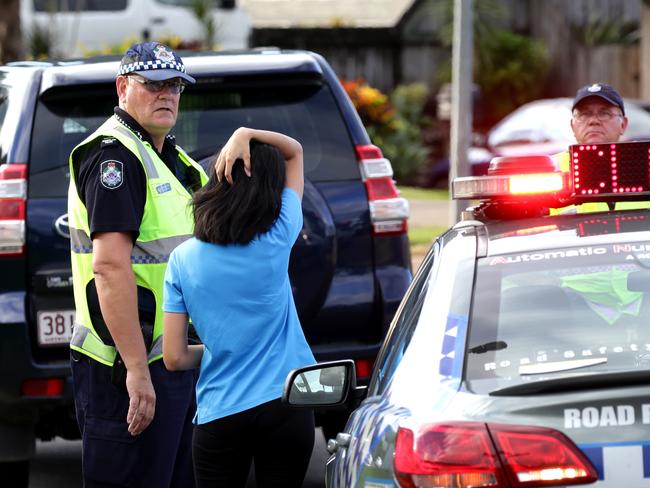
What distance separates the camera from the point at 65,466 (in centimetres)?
773

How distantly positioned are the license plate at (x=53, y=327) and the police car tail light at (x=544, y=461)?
3232mm

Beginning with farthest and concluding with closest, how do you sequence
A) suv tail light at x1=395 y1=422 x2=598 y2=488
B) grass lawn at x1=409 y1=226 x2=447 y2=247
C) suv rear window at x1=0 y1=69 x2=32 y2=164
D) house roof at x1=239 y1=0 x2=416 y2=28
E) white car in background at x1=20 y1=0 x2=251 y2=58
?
1. house roof at x1=239 y1=0 x2=416 y2=28
2. white car in background at x1=20 y1=0 x2=251 y2=58
3. grass lawn at x1=409 y1=226 x2=447 y2=247
4. suv rear window at x1=0 y1=69 x2=32 y2=164
5. suv tail light at x1=395 y1=422 x2=598 y2=488

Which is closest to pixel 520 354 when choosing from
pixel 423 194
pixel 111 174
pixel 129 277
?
pixel 129 277

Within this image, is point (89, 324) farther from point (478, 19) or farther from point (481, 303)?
point (478, 19)

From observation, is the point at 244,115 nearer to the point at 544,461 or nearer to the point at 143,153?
the point at 143,153

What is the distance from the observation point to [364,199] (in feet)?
21.3

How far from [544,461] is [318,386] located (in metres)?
0.99

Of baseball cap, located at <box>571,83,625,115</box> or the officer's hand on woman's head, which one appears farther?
baseball cap, located at <box>571,83,625,115</box>

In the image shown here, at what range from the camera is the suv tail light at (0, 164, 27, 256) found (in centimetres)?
614

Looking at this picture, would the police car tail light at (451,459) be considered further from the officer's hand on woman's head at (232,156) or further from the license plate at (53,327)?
the license plate at (53,327)

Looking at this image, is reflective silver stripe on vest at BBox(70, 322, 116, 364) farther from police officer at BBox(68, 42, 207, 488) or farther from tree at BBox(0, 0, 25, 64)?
tree at BBox(0, 0, 25, 64)

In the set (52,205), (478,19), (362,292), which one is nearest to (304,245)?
(362,292)

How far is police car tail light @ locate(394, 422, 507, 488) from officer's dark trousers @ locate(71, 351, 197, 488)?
168 cm

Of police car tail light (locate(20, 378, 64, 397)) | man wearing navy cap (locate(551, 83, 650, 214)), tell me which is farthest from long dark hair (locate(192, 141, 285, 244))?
man wearing navy cap (locate(551, 83, 650, 214))
